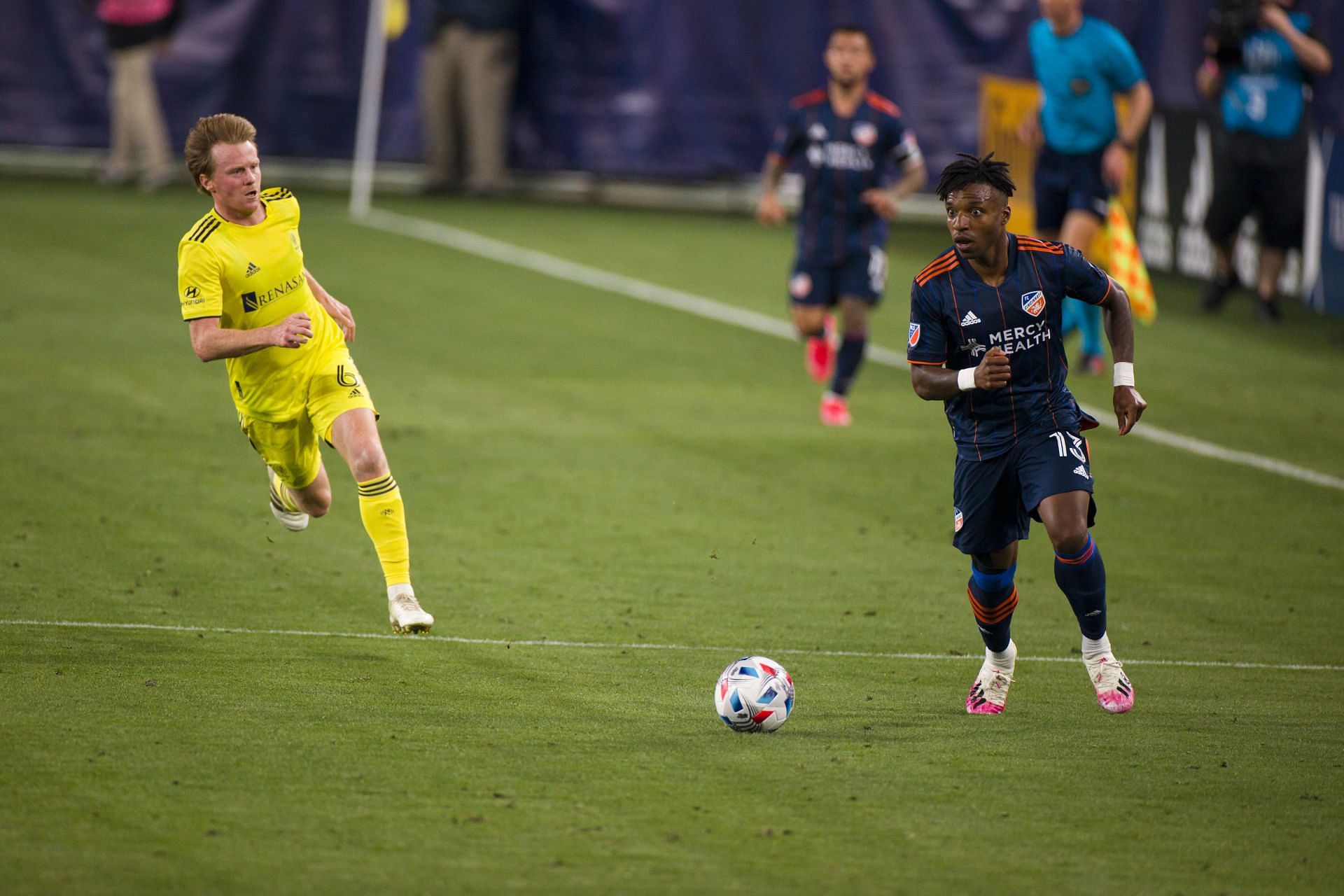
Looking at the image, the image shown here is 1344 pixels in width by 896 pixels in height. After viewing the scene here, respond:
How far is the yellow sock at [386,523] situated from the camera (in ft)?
22.9

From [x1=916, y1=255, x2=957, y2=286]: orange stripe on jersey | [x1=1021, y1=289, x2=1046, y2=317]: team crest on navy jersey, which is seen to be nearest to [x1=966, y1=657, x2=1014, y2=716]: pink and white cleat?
[x1=1021, y1=289, x2=1046, y2=317]: team crest on navy jersey

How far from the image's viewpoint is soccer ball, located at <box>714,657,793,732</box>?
240 inches

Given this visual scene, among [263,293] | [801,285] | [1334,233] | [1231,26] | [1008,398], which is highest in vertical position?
[263,293]

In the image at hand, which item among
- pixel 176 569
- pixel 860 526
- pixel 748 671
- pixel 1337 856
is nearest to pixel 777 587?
pixel 860 526

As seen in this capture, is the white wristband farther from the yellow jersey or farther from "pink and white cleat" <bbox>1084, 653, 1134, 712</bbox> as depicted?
the yellow jersey

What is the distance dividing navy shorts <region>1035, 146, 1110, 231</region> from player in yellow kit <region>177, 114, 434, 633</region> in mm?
7288

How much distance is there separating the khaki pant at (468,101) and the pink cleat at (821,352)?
32.3ft

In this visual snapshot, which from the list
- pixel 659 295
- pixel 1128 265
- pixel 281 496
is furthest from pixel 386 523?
pixel 659 295

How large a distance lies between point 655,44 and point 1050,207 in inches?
386

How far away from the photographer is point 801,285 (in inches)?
476

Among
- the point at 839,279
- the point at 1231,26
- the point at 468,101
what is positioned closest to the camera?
the point at 839,279

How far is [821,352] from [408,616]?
21.8ft

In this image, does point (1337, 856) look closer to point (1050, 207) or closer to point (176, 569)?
point (176, 569)

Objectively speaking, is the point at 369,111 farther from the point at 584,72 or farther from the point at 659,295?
the point at 659,295
